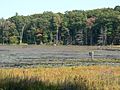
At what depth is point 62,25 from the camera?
149125 mm

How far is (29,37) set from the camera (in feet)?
488

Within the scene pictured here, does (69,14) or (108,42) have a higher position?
(69,14)

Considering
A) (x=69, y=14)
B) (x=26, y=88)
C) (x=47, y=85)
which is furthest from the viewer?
(x=69, y=14)

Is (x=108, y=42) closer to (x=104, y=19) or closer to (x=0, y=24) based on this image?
(x=104, y=19)

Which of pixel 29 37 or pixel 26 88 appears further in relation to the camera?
pixel 29 37

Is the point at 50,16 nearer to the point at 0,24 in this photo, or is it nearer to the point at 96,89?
the point at 0,24

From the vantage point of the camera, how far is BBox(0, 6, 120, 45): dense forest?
132750 mm

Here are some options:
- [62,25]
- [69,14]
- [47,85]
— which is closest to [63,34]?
[62,25]

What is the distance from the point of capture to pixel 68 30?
14538 cm

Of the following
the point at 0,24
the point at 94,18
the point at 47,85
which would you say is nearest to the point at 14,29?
the point at 0,24

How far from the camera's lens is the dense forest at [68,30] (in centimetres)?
13275

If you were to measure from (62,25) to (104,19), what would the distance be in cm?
1884

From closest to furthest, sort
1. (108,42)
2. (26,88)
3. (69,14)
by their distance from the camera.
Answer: (26,88), (108,42), (69,14)

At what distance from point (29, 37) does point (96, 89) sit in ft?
441
